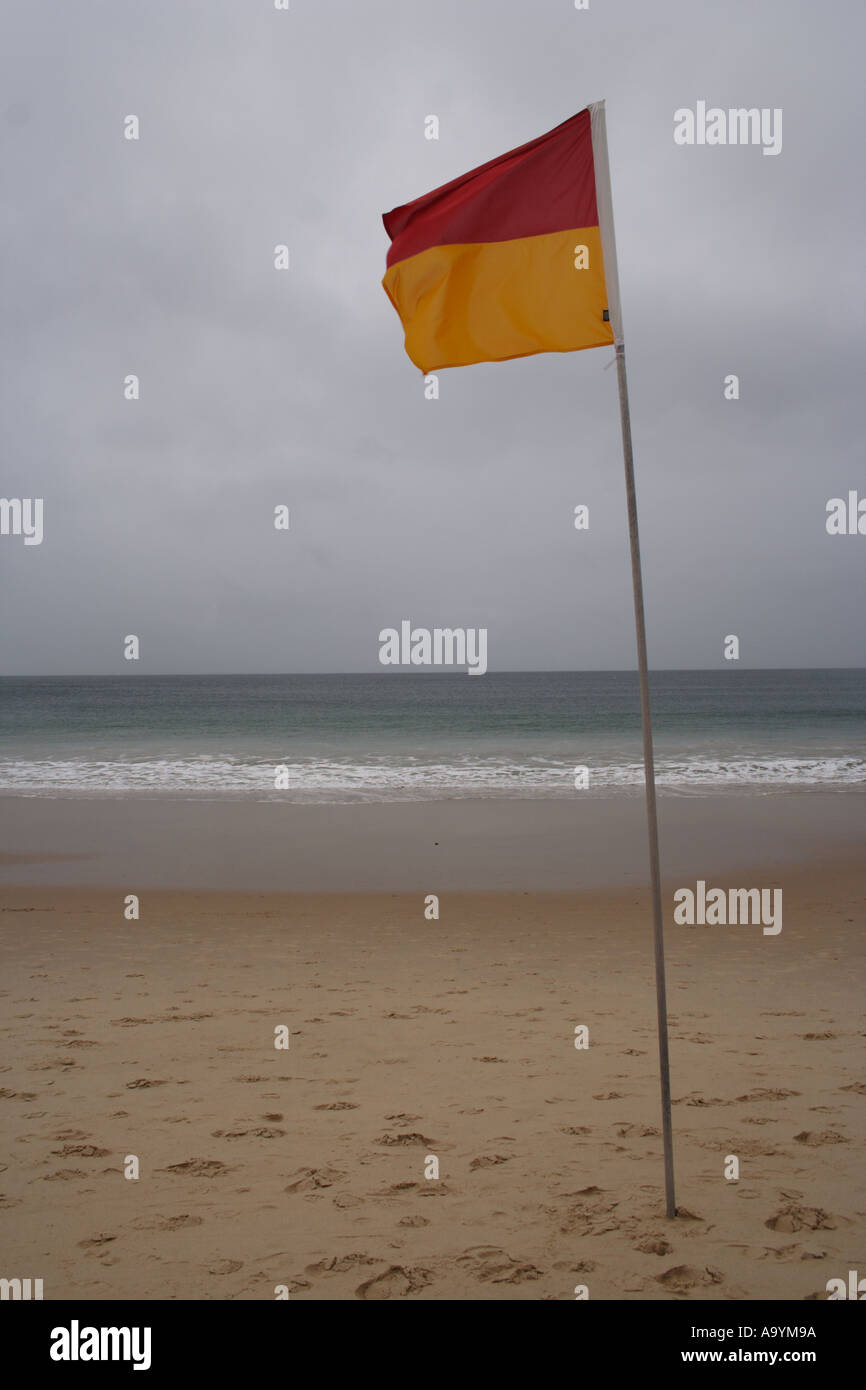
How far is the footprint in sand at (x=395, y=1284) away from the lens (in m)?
3.46

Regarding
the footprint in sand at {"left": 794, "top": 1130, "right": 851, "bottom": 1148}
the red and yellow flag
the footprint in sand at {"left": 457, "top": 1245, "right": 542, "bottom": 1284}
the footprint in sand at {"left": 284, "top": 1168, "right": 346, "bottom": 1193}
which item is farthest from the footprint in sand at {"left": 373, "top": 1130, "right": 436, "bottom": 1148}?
the red and yellow flag

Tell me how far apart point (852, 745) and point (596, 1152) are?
34251 millimetres

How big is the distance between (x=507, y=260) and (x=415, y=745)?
33712 mm

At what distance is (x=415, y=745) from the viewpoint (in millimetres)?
38031

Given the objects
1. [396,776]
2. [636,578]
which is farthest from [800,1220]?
[396,776]

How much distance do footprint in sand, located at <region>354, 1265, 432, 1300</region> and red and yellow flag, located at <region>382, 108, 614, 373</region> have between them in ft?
13.6

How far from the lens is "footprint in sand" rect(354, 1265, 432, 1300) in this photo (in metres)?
3.46

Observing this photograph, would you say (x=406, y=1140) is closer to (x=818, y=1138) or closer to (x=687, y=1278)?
(x=687, y=1278)

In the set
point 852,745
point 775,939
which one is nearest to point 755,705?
point 852,745

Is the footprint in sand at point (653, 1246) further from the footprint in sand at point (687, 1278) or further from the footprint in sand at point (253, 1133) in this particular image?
the footprint in sand at point (253, 1133)

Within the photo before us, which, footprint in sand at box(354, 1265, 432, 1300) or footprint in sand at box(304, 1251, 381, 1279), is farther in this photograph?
footprint in sand at box(304, 1251, 381, 1279)

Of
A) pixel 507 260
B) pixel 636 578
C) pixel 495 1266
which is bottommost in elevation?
pixel 495 1266

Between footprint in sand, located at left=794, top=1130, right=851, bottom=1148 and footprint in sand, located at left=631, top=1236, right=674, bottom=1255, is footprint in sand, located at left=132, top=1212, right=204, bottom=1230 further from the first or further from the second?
footprint in sand, located at left=794, top=1130, right=851, bottom=1148
